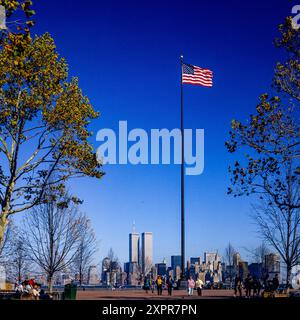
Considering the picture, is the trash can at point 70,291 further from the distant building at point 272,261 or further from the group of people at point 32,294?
the distant building at point 272,261

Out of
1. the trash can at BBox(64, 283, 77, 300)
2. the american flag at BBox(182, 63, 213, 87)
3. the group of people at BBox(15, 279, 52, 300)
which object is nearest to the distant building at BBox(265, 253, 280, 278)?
the american flag at BBox(182, 63, 213, 87)

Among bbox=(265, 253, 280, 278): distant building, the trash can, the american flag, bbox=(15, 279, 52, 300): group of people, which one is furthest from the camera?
bbox=(265, 253, 280, 278): distant building

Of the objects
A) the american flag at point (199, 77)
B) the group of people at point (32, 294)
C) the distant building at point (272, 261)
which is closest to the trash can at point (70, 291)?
the group of people at point (32, 294)

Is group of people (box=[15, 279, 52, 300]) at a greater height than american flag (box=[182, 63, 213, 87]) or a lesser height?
lesser

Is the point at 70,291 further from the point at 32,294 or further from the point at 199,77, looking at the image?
the point at 199,77

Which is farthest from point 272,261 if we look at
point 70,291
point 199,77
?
point 70,291

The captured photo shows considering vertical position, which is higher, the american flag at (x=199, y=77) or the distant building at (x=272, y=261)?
the american flag at (x=199, y=77)

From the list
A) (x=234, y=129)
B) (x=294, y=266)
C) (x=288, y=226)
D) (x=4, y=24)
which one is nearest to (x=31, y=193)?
(x=234, y=129)

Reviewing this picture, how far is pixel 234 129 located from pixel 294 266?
1283 inches

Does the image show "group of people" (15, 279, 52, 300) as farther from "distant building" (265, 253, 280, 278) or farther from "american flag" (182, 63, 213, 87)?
"distant building" (265, 253, 280, 278)

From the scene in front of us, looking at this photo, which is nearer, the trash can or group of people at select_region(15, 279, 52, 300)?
group of people at select_region(15, 279, 52, 300)
